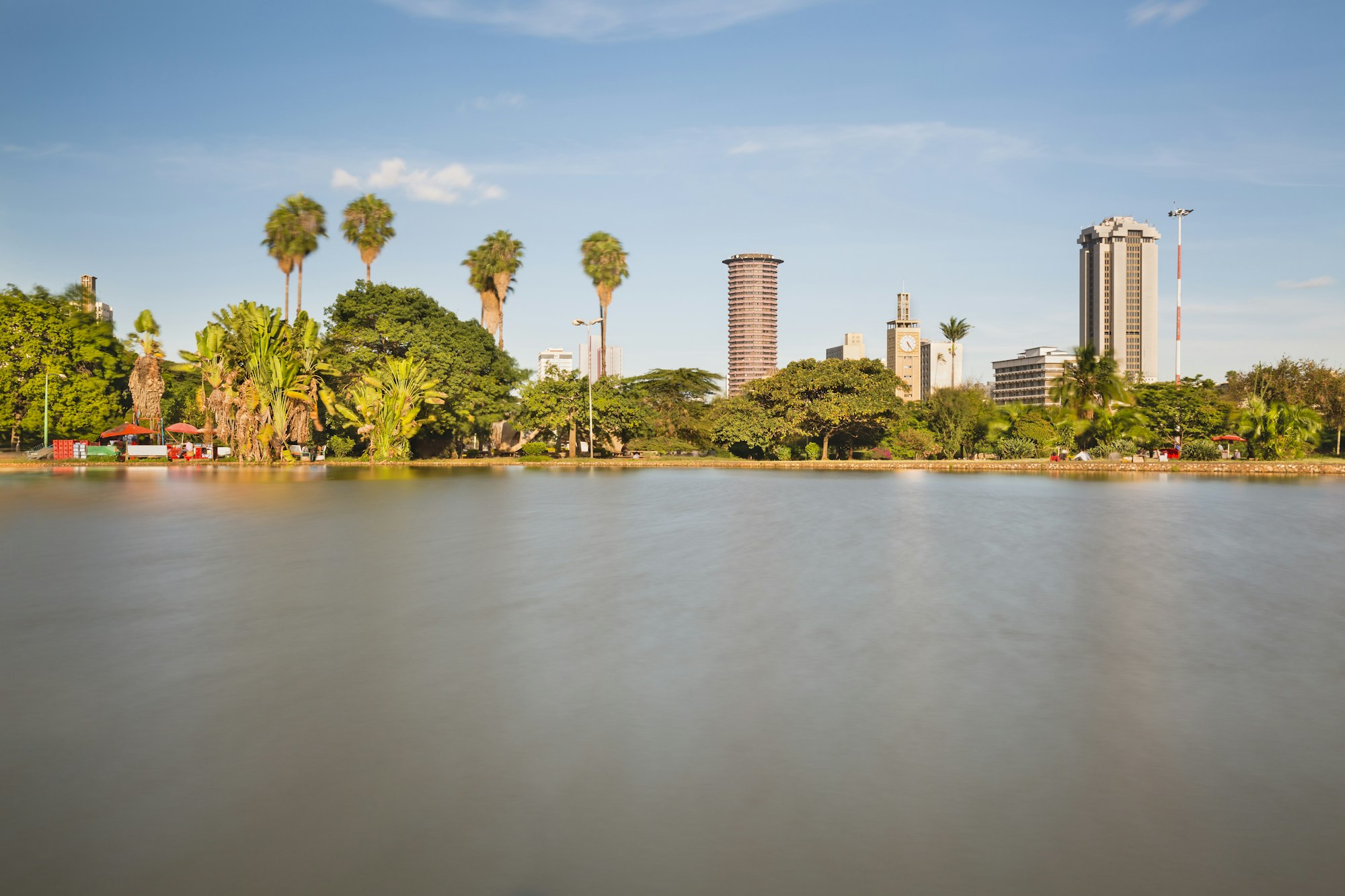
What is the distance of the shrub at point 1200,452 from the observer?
1672 inches

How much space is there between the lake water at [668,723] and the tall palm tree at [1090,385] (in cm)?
3582

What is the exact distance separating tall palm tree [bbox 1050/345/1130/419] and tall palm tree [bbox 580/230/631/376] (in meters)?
24.9

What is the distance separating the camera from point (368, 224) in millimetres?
50219

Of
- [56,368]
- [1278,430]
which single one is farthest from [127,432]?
[1278,430]

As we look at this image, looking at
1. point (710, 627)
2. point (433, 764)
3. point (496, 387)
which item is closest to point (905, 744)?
point (433, 764)

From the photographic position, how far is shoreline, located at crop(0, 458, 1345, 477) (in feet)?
122

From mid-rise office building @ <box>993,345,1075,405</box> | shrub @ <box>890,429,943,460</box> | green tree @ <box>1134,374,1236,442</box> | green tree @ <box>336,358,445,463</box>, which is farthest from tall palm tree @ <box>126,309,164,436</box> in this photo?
mid-rise office building @ <box>993,345,1075,405</box>

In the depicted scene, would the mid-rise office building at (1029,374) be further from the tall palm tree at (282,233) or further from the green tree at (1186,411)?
the tall palm tree at (282,233)

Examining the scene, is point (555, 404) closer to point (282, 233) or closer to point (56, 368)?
point (282, 233)

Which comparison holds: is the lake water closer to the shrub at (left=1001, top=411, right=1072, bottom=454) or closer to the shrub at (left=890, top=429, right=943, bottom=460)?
the shrub at (left=890, top=429, right=943, bottom=460)

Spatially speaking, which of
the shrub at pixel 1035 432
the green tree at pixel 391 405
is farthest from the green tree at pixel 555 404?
the shrub at pixel 1035 432

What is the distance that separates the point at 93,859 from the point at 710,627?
5077mm

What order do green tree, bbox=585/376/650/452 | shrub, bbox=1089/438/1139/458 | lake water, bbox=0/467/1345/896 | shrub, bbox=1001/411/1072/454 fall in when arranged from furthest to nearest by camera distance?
green tree, bbox=585/376/650/452 < shrub, bbox=1001/411/1072/454 < shrub, bbox=1089/438/1139/458 < lake water, bbox=0/467/1345/896

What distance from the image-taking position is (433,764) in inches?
178
